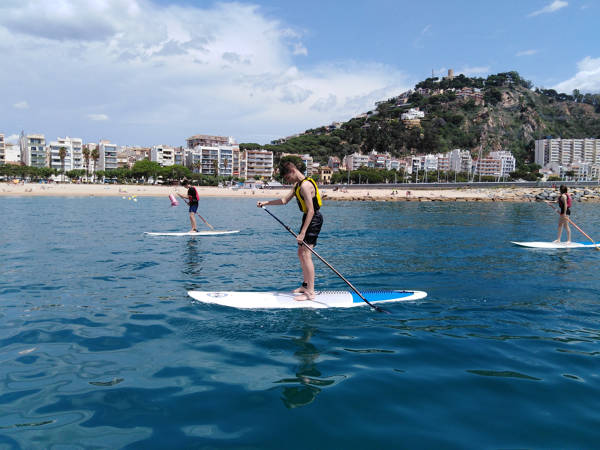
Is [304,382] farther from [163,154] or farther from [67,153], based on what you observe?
[163,154]

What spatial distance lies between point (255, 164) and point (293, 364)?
168m

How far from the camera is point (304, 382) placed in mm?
4434

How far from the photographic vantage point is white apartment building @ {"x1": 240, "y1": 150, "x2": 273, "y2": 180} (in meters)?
169

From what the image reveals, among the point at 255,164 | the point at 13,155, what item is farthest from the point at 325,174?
the point at 13,155

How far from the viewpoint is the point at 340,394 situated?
418 centimetres

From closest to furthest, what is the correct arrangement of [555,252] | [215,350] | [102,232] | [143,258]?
A: [215,350], [143,258], [555,252], [102,232]

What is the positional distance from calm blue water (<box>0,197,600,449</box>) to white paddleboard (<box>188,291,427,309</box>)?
8.0 inches

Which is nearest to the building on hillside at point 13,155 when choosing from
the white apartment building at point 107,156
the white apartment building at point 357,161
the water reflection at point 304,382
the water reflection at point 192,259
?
the white apartment building at point 107,156

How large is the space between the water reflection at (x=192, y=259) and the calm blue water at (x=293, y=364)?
0.37 meters

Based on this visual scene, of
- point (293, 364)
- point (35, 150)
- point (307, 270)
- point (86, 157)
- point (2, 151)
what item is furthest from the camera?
point (35, 150)

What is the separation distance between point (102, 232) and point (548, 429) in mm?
18615

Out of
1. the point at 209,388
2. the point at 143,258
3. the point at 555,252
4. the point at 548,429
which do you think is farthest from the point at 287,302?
the point at 555,252

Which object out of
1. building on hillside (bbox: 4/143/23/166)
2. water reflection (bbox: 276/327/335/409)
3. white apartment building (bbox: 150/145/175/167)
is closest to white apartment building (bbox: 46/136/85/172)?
building on hillside (bbox: 4/143/23/166)

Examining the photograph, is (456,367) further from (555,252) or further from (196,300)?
(555,252)
